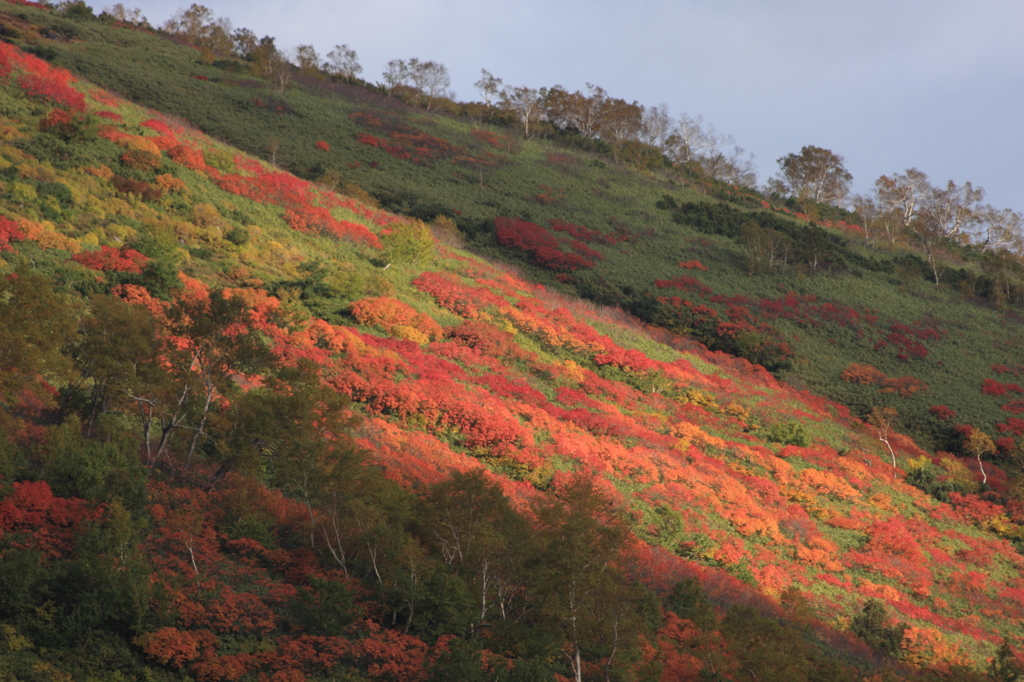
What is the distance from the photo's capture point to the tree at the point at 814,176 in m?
98.0

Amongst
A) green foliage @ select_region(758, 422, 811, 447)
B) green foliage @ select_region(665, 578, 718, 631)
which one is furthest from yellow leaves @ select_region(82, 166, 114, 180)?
green foliage @ select_region(758, 422, 811, 447)

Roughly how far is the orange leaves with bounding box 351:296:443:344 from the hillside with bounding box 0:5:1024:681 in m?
0.15

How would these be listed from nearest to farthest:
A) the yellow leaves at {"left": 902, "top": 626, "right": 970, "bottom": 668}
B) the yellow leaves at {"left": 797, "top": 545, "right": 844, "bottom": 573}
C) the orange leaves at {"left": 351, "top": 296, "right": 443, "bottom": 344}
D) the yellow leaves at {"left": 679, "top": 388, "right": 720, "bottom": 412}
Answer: the yellow leaves at {"left": 902, "top": 626, "right": 970, "bottom": 668} < the yellow leaves at {"left": 797, "top": 545, "right": 844, "bottom": 573} < the orange leaves at {"left": 351, "top": 296, "right": 443, "bottom": 344} < the yellow leaves at {"left": 679, "top": 388, "right": 720, "bottom": 412}

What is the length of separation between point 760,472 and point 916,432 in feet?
49.3

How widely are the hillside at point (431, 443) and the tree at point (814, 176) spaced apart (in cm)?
4287

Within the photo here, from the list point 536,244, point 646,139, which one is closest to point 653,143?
point 646,139

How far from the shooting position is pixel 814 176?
9812cm

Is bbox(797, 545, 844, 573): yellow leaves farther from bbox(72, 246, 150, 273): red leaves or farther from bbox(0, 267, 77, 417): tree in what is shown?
bbox(72, 246, 150, 273): red leaves

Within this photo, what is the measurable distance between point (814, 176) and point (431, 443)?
90185 mm

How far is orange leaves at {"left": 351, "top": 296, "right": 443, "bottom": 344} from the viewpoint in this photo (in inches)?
1220

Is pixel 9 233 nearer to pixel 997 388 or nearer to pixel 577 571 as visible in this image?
pixel 577 571

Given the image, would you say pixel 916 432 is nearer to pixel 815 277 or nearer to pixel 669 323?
pixel 669 323

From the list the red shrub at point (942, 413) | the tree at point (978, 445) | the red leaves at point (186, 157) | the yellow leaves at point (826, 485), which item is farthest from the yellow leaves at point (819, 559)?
the red leaves at point (186, 157)

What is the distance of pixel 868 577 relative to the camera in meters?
23.9
